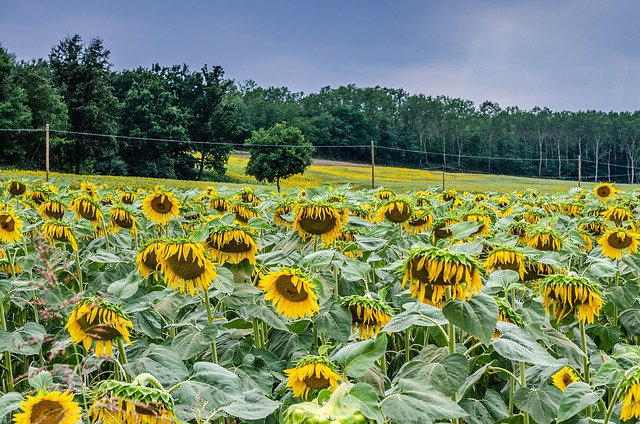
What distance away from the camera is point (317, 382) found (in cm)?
128

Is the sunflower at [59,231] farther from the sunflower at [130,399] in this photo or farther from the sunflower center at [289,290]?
the sunflower at [130,399]

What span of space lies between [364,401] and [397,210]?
6.12 feet

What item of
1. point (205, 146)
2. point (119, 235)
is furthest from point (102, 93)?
point (119, 235)

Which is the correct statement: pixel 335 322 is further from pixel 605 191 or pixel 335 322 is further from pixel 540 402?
pixel 605 191

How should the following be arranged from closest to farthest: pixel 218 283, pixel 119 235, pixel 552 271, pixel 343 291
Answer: pixel 218 283 < pixel 552 271 < pixel 343 291 < pixel 119 235

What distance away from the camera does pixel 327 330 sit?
1.53 metres

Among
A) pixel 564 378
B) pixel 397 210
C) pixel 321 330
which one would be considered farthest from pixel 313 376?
pixel 397 210

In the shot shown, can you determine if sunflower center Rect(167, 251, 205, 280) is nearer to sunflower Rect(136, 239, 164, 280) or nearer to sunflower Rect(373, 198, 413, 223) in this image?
sunflower Rect(136, 239, 164, 280)

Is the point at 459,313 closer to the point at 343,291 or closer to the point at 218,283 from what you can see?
the point at 218,283

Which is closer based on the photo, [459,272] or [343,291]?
[459,272]

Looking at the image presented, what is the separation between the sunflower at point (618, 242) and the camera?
2.60 meters

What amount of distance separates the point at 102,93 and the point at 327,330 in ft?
140

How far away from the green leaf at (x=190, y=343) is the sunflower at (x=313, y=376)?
338 millimetres

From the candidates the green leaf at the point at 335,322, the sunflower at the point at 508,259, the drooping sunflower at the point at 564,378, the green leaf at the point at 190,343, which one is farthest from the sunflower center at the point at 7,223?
the drooping sunflower at the point at 564,378
